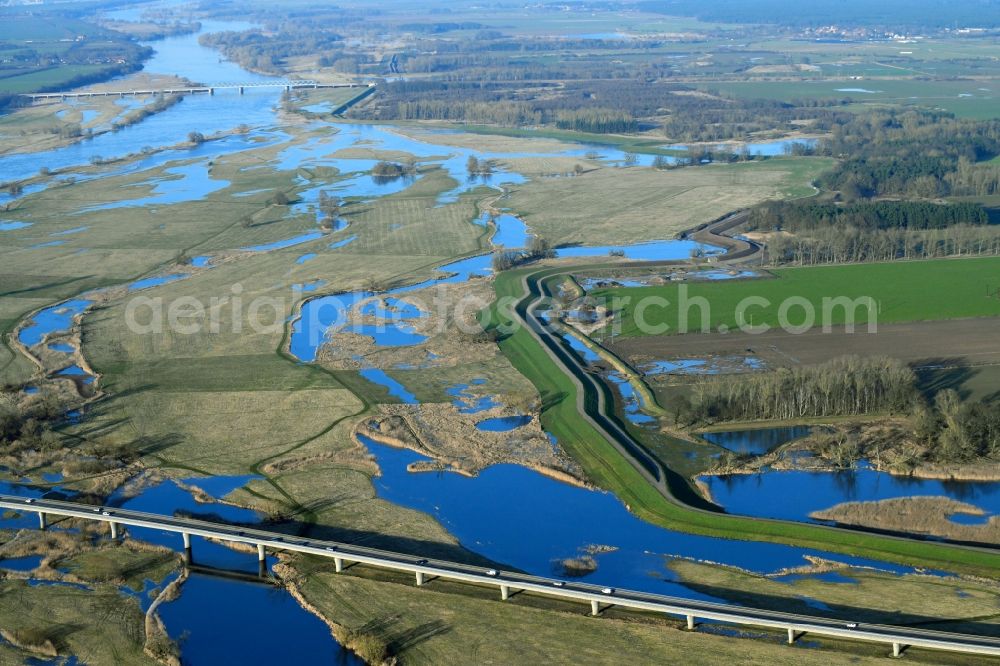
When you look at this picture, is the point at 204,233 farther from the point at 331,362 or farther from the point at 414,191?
the point at 331,362

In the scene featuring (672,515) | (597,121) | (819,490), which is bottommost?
(672,515)

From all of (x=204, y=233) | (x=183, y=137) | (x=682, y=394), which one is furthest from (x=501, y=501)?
(x=183, y=137)

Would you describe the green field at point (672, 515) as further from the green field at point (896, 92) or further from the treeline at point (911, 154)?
the green field at point (896, 92)

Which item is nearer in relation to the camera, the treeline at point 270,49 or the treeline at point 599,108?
the treeline at point 599,108

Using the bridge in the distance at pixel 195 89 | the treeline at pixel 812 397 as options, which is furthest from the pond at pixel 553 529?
the bridge in the distance at pixel 195 89

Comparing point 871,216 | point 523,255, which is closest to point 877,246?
point 871,216

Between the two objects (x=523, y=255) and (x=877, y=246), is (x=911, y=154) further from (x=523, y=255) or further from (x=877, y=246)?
(x=523, y=255)
